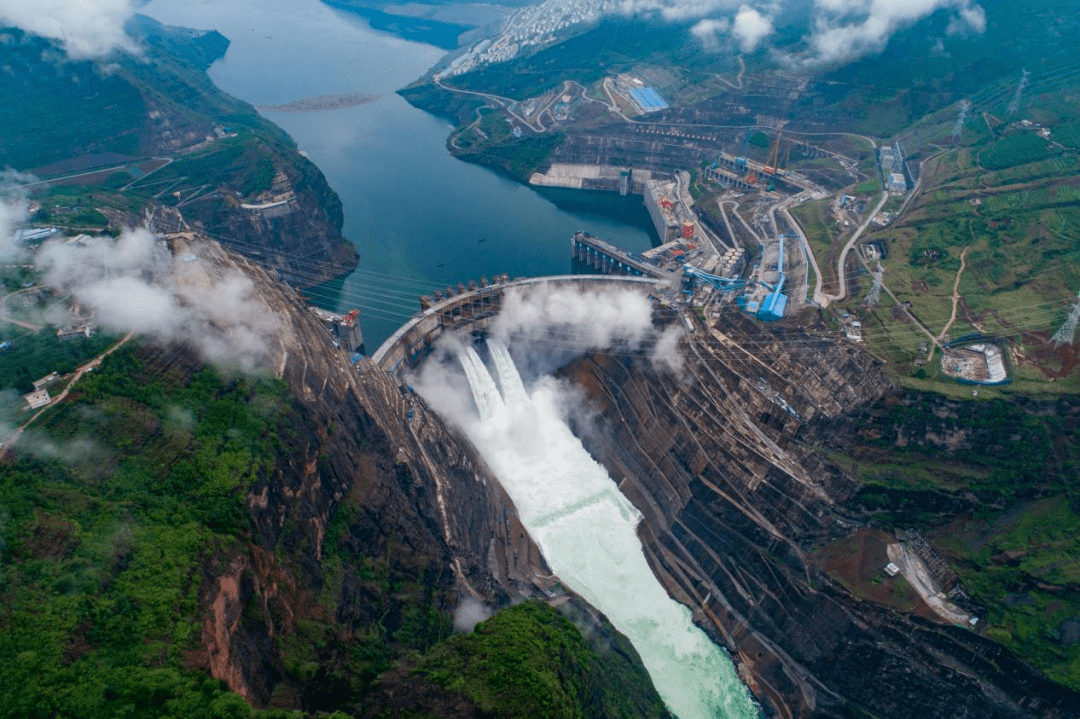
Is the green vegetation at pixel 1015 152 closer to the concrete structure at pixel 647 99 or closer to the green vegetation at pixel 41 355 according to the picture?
the concrete structure at pixel 647 99

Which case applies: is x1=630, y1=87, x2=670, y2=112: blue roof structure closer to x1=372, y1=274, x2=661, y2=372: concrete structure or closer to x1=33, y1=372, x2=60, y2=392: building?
x1=372, y1=274, x2=661, y2=372: concrete structure

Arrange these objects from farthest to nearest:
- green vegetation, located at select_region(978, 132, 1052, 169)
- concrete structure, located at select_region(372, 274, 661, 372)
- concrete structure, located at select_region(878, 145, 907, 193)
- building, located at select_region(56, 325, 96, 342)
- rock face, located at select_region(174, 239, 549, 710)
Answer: concrete structure, located at select_region(878, 145, 907, 193), green vegetation, located at select_region(978, 132, 1052, 169), concrete structure, located at select_region(372, 274, 661, 372), building, located at select_region(56, 325, 96, 342), rock face, located at select_region(174, 239, 549, 710)

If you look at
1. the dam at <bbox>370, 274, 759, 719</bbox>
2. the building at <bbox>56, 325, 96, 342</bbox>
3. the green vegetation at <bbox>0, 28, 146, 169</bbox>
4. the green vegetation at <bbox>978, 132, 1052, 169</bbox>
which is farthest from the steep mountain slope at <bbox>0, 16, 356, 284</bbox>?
the green vegetation at <bbox>978, 132, 1052, 169</bbox>

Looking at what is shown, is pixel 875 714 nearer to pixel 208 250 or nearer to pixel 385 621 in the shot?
pixel 385 621

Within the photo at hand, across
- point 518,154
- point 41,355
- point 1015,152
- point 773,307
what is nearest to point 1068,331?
point 773,307

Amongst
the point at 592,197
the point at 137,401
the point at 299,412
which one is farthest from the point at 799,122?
the point at 137,401

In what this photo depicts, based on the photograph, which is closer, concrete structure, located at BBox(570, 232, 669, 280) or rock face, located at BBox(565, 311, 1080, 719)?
rock face, located at BBox(565, 311, 1080, 719)

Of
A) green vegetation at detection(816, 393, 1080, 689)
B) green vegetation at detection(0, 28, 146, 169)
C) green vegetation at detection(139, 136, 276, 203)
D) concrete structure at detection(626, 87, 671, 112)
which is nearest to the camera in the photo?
green vegetation at detection(816, 393, 1080, 689)
